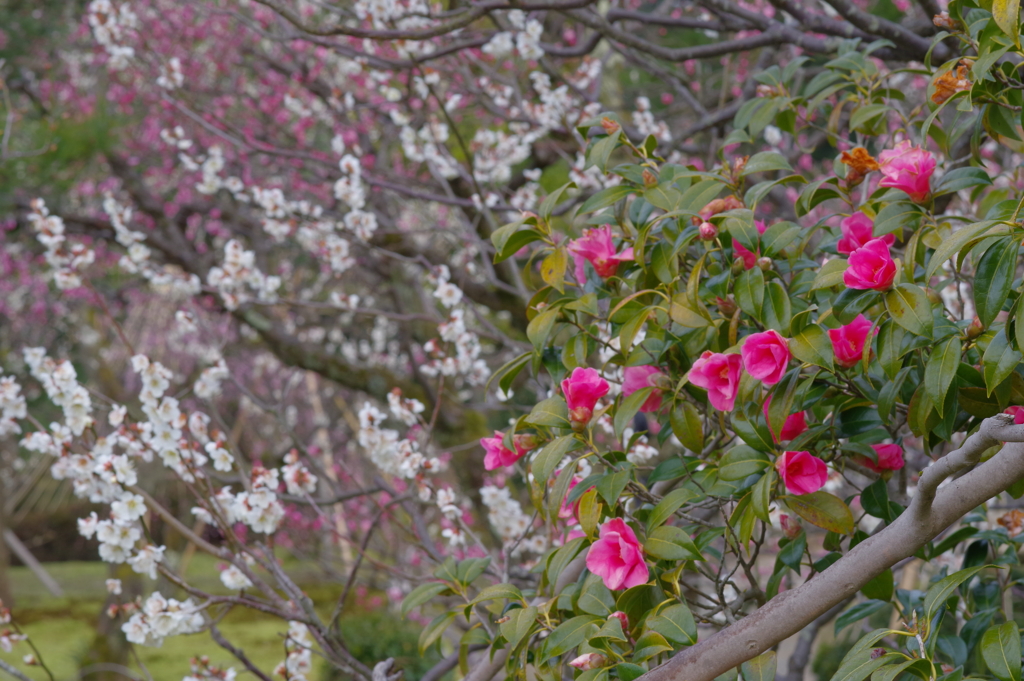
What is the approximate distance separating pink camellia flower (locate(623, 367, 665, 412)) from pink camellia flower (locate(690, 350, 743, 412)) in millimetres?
134

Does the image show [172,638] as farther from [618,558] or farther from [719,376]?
[719,376]

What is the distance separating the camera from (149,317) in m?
6.95

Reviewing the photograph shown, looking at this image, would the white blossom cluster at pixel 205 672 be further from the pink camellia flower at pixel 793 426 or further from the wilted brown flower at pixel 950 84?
the wilted brown flower at pixel 950 84

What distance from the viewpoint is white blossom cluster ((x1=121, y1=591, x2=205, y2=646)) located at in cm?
170

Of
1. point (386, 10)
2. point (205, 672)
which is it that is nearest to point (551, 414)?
point (205, 672)

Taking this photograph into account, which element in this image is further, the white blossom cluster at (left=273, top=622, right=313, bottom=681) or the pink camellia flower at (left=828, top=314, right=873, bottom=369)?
the white blossom cluster at (left=273, top=622, right=313, bottom=681)

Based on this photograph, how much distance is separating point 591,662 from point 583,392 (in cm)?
33

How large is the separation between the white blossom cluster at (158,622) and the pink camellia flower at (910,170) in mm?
1559

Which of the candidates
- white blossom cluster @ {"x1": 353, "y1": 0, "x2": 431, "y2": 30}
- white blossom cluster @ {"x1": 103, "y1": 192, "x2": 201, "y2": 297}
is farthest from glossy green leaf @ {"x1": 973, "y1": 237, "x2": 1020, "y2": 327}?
white blossom cluster @ {"x1": 103, "y1": 192, "x2": 201, "y2": 297}

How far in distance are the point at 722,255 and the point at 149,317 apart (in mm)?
6808

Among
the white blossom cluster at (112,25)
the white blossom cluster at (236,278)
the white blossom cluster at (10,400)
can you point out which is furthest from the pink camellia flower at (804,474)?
the white blossom cluster at (112,25)

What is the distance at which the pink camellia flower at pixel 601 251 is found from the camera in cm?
115

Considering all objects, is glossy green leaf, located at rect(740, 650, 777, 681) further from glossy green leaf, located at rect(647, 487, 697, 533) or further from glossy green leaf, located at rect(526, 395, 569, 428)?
glossy green leaf, located at rect(526, 395, 569, 428)

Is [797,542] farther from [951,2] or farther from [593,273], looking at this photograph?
[951,2]
